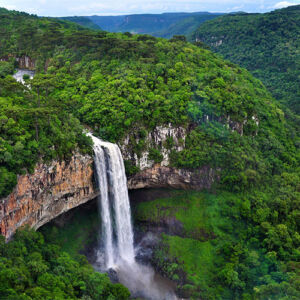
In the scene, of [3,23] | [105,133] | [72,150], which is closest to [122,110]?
[105,133]

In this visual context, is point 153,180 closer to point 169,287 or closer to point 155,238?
point 155,238

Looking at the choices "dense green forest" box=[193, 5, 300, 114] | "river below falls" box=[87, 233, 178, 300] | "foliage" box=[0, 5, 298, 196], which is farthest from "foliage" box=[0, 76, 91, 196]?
"dense green forest" box=[193, 5, 300, 114]

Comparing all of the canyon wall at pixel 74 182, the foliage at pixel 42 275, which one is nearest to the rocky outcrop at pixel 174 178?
the canyon wall at pixel 74 182

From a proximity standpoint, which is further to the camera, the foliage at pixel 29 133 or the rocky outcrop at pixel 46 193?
the rocky outcrop at pixel 46 193

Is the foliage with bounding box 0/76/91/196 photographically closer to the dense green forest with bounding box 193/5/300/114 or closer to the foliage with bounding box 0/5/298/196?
the foliage with bounding box 0/5/298/196

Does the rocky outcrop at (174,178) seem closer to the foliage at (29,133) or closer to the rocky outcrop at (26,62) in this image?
the foliage at (29,133)

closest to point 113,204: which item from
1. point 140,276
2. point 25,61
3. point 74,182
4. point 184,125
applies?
point 74,182

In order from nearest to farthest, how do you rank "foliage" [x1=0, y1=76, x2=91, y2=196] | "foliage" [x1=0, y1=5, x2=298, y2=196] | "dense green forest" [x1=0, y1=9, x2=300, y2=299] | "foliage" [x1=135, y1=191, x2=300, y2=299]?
"foliage" [x1=0, y1=76, x2=91, y2=196]
"dense green forest" [x1=0, y1=9, x2=300, y2=299]
"foliage" [x1=135, y1=191, x2=300, y2=299]
"foliage" [x1=0, y1=5, x2=298, y2=196]
